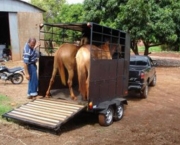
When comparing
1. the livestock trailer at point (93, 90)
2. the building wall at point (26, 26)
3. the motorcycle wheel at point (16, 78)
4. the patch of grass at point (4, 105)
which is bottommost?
the patch of grass at point (4, 105)

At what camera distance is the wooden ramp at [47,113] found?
6.19 meters

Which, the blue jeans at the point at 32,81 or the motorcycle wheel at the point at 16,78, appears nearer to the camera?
the blue jeans at the point at 32,81

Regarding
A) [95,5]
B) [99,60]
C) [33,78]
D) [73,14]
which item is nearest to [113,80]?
[99,60]

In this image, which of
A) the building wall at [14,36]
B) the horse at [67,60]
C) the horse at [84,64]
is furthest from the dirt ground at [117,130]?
the building wall at [14,36]

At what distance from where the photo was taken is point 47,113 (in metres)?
6.60

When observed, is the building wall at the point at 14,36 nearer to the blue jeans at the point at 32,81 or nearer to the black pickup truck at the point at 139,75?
the black pickup truck at the point at 139,75

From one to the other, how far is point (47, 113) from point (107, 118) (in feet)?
5.01

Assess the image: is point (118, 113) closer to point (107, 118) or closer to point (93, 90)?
point (107, 118)

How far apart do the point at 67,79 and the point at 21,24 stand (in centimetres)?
1424

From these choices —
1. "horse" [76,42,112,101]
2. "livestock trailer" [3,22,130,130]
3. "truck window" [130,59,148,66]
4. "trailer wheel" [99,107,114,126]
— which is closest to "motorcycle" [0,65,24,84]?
"livestock trailer" [3,22,130,130]

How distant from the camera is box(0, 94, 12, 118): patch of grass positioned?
7.60m

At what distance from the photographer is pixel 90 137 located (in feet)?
20.0

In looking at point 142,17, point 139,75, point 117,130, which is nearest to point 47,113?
point 117,130

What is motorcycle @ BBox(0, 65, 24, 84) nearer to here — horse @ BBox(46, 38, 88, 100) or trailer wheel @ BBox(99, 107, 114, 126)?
horse @ BBox(46, 38, 88, 100)
